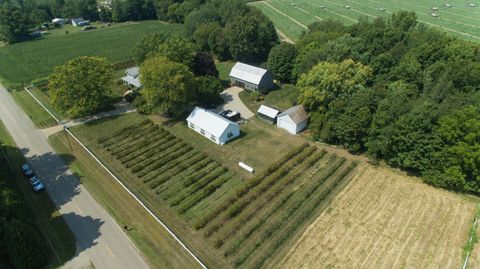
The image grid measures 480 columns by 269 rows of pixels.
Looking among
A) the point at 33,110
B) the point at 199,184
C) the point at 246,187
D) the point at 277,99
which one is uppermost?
the point at 33,110

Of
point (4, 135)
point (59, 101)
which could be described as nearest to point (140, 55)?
point (59, 101)

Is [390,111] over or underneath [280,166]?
over

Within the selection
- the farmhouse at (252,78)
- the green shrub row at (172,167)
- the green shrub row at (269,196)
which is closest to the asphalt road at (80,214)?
the green shrub row at (172,167)

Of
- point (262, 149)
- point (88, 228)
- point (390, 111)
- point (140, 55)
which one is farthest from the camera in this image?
point (140, 55)

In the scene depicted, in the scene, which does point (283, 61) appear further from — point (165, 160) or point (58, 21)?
point (58, 21)

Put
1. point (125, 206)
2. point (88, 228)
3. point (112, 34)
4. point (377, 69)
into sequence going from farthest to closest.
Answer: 1. point (112, 34)
2. point (377, 69)
3. point (125, 206)
4. point (88, 228)

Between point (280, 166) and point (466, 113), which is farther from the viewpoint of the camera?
point (280, 166)

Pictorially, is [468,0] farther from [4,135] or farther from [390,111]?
[4,135]

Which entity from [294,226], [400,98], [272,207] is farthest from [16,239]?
[400,98]
